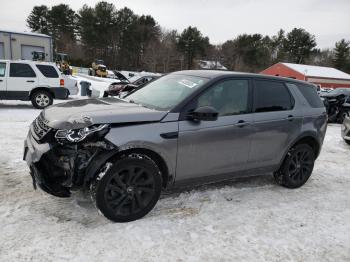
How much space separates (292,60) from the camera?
7712 centimetres

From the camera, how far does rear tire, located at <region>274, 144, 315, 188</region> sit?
16.8 feet

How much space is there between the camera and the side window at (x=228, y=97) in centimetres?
414

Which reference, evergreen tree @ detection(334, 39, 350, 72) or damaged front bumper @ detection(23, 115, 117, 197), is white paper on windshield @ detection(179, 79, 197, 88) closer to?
damaged front bumper @ detection(23, 115, 117, 197)

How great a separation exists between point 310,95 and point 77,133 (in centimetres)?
390

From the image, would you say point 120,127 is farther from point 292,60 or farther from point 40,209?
point 292,60

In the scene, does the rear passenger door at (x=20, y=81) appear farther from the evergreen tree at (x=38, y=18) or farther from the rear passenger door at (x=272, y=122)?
the evergreen tree at (x=38, y=18)

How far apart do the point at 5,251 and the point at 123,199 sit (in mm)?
1212

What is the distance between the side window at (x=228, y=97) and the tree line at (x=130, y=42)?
53.1m

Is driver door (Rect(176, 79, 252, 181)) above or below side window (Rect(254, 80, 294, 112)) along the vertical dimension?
below

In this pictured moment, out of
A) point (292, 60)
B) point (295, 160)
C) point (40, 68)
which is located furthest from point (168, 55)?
point (295, 160)

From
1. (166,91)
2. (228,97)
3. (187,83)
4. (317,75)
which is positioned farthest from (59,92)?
(317,75)

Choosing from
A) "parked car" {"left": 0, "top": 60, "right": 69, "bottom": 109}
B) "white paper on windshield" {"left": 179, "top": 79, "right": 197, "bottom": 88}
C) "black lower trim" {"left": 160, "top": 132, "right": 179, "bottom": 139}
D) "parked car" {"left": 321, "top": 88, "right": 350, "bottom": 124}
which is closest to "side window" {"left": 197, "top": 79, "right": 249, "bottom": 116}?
"white paper on windshield" {"left": 179, "top": 79, "right": 197, "bottom": 88}

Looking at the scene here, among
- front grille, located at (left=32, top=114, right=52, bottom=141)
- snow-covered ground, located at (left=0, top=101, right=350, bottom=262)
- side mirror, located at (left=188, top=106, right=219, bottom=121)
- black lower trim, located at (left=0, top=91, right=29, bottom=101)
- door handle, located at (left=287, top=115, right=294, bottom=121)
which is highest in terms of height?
side mirror, located at (left=188, top=106, right=219, bottom=121)

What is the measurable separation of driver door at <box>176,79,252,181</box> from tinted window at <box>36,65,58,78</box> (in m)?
A: 9.52
